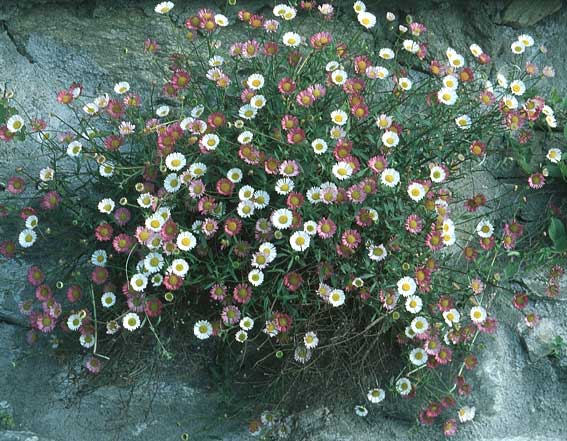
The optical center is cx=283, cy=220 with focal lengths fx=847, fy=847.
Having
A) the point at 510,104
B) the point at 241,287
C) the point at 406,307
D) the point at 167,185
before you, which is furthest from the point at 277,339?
the point at 510,104

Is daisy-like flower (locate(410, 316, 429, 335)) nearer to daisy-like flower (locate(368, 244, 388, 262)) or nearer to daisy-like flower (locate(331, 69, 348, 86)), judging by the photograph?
daisy-like flower (locate(368, 244, 388, 262))

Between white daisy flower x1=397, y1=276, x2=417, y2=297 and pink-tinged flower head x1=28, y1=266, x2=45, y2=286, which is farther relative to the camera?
pink-tinged flower head x1=28, y1=266, x2=45, y2=286

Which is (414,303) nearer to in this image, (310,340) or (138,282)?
(310,340)

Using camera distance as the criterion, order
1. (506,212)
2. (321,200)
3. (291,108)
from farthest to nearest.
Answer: (506,212)
(291,108)
(321,200)

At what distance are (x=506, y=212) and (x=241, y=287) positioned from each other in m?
1.16

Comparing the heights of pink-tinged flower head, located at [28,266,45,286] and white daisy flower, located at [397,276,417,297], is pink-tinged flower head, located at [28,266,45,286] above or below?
below

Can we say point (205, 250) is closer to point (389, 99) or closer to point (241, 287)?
point (241, 287)

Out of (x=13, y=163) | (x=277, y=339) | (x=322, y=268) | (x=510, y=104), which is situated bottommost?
(x=13, y=163)

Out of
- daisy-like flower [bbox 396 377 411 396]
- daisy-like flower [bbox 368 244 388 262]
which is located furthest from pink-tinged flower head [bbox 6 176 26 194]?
daisy-like flower [bbox 396 377 411 396]

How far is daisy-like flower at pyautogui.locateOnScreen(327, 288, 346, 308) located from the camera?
8.66 ft

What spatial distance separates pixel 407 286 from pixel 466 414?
50 centimetres

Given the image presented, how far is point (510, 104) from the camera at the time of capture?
2.93 meters

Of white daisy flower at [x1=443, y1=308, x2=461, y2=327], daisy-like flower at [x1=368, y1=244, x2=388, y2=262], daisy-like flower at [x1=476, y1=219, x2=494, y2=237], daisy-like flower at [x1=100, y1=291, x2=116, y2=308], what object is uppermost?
daisy-like flower at [x1=476, y1=219, x2=494, y2=237]

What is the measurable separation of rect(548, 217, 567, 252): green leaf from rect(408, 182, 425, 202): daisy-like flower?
682mm
